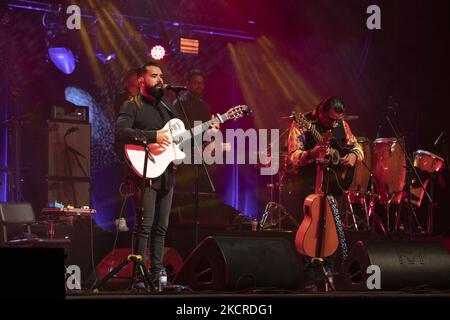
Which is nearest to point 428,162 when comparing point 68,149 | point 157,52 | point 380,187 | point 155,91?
point 380,187

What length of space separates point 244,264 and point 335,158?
62.2 inches

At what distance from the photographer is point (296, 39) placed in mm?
11430

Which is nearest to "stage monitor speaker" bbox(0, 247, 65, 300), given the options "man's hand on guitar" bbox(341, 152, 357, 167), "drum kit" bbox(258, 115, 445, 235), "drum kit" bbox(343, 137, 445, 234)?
"man's hand on guitar" bbox(341, 152, 357, 167)

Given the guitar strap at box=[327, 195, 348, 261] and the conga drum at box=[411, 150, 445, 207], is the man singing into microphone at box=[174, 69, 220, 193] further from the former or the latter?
the conga drum at box=[411, 150, 445, 207]

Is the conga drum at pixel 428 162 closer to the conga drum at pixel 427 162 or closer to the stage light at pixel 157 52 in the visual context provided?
the conga drum at pixel 427 162

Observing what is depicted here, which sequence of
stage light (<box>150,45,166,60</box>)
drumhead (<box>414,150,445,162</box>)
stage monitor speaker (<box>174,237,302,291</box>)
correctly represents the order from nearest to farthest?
stage monitor speaker (<box>174,237,302,291</box>) → drumhead (<box>414,150,445,162</box>) → stage light (<box>150,45,166,60</box>)

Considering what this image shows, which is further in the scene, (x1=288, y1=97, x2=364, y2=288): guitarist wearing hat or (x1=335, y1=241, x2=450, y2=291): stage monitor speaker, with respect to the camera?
(x1=288, y1=97, x2=364, y2=288): guitarist wearing hat

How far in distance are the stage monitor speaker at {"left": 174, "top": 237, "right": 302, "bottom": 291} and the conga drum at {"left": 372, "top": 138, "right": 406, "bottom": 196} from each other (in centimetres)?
464

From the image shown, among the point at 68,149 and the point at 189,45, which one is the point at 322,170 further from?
the point at 189,45

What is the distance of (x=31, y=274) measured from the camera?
3.87 meters

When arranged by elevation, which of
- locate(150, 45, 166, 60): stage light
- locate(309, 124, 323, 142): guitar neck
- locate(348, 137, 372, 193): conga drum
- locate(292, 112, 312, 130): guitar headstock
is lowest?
locate(348, 137, 372, 193): conga drum

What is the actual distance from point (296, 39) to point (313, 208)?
5.36 m

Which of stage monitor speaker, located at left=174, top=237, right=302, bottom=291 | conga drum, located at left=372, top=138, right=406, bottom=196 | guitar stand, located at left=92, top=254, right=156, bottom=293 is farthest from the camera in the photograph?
conga drum, located at left=372, top=138, right=406, bottom=196

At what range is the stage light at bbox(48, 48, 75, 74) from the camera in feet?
34.8
